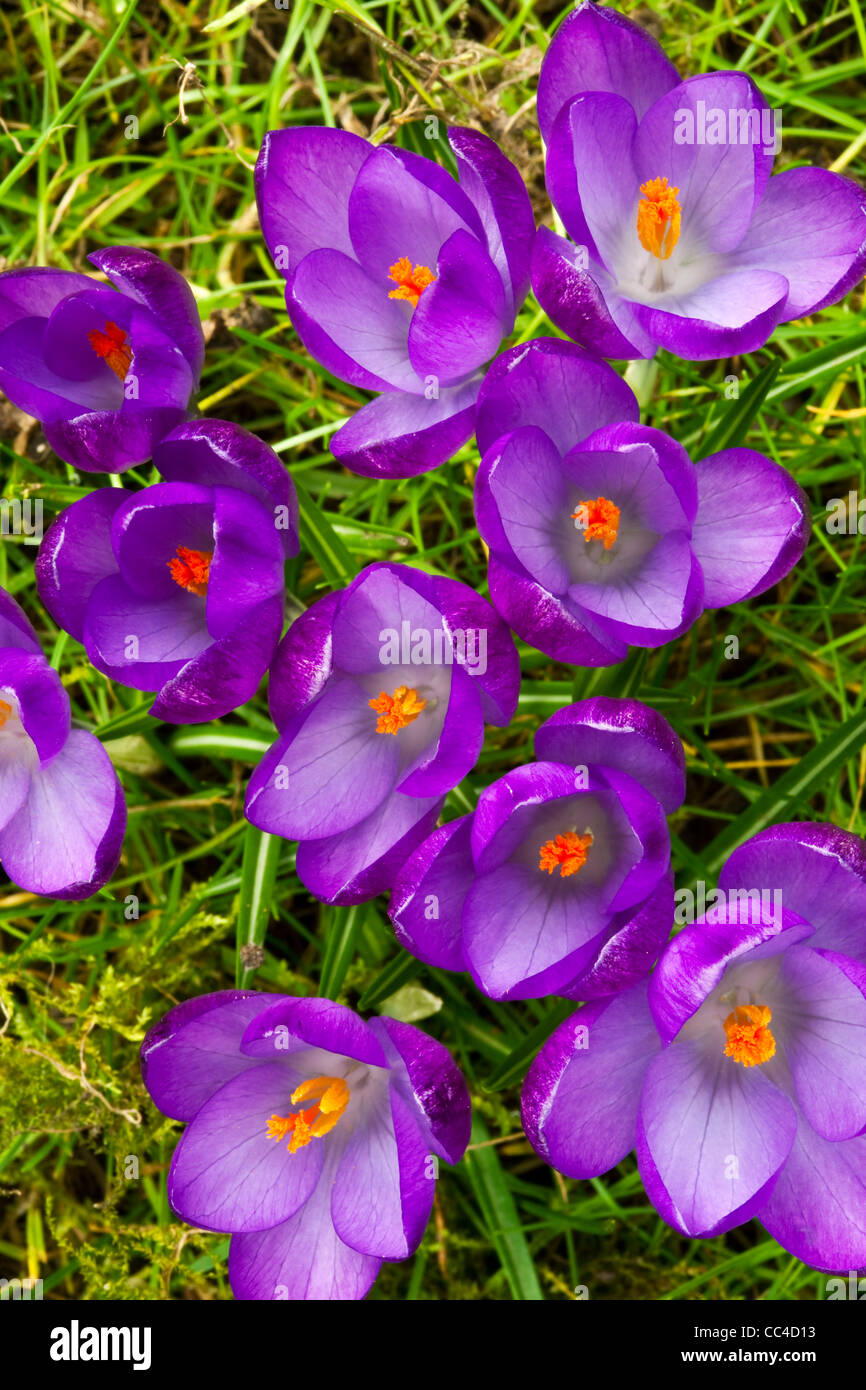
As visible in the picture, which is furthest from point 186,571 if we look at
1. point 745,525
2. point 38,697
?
point 745,525

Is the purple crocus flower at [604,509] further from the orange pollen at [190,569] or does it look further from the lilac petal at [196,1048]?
the lilac petal at [196,1048]

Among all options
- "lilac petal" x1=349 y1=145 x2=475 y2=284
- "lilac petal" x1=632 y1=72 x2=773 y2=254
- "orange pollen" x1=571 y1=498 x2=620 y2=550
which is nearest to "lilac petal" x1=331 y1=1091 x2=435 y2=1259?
"orange pollen" x1=571 y1=498 x2=620 y2=550

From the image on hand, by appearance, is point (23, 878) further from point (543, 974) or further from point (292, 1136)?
point (543, 974)

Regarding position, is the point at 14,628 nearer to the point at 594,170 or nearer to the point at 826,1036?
the point at 594,170
